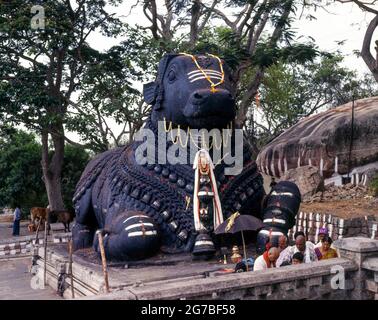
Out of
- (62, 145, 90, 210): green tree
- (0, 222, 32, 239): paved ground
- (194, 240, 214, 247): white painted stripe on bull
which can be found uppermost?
(62, 145, 90, 210): green tree

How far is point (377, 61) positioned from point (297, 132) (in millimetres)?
3127

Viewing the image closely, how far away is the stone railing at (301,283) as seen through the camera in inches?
155

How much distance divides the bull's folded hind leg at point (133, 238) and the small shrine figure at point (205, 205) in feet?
1.61

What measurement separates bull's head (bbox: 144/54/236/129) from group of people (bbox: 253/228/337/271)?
5.19ft

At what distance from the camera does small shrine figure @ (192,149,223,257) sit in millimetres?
5730

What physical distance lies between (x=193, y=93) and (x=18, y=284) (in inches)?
177

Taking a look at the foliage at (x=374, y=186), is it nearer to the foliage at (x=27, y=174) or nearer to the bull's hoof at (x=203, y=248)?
the bull's hoof at (x=203, y=248)

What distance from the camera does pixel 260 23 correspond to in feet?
45.6

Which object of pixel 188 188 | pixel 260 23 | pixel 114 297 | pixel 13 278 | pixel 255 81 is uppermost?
pixel 260 23

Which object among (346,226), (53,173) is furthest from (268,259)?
(53,173)

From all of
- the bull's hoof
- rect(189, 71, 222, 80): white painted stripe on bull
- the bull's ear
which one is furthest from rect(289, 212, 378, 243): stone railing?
rect(189, 71, 222, 80): white painted stripe on bull

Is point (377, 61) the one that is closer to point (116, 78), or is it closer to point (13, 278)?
point (116, 78)

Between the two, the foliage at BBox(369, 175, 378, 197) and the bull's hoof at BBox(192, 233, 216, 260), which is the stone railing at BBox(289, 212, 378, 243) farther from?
the bull's hoof at BBox(192, 233, 216, 260)
